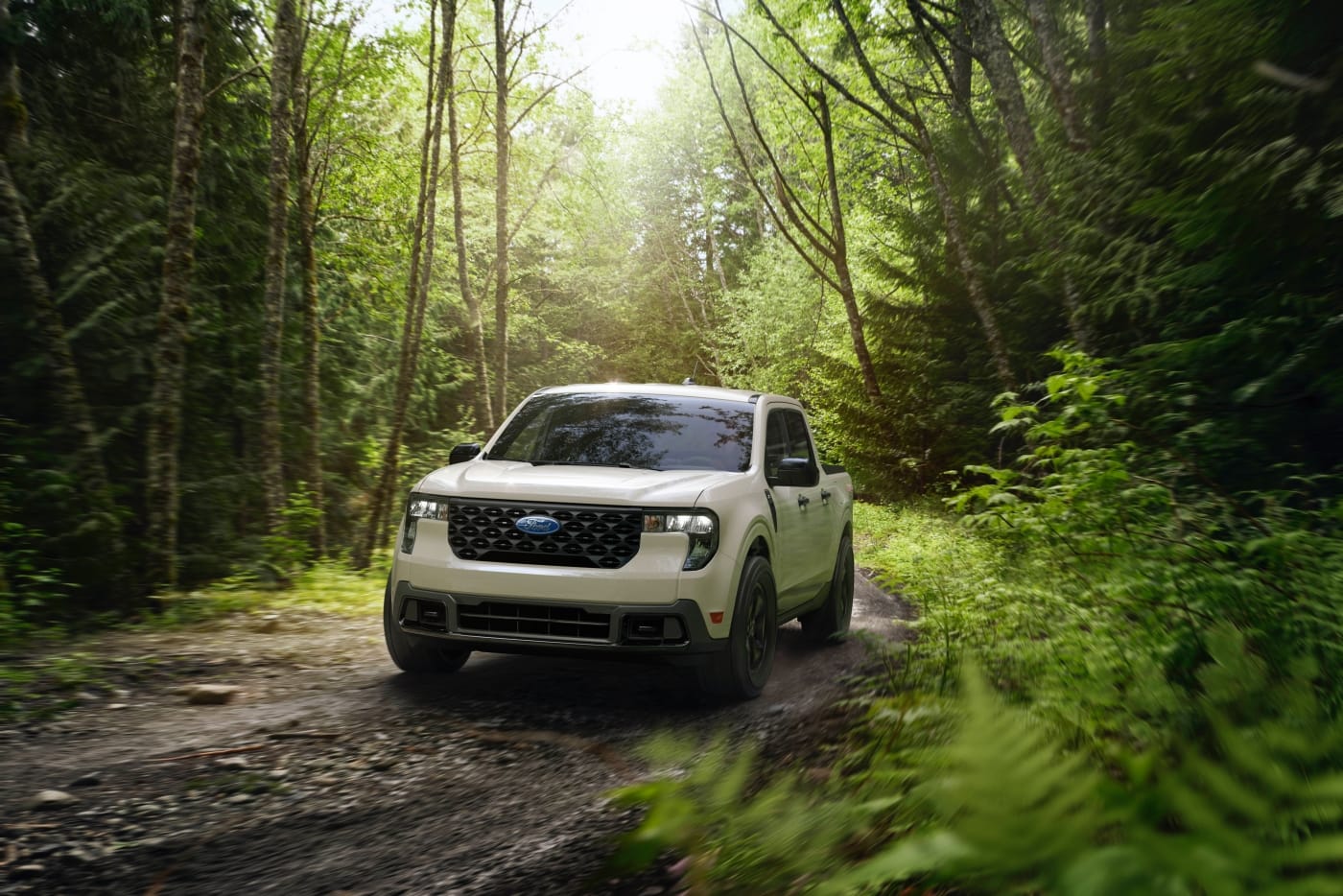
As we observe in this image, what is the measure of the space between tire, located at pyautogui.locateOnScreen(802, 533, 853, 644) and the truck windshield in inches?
76.8

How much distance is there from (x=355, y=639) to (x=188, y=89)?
17.9 feet

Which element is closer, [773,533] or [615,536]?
[615,536]

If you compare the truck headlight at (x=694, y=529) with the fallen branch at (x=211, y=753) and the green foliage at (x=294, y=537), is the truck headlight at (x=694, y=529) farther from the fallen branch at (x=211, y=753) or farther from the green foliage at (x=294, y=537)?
the green foliage at (x=294, y=537)

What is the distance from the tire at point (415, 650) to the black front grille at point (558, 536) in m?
0.69

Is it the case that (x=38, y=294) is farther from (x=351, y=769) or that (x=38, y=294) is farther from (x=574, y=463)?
(x=351, y=769)

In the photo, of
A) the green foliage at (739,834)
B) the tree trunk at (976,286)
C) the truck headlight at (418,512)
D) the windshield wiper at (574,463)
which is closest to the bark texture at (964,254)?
the tree trunk at (976,286)

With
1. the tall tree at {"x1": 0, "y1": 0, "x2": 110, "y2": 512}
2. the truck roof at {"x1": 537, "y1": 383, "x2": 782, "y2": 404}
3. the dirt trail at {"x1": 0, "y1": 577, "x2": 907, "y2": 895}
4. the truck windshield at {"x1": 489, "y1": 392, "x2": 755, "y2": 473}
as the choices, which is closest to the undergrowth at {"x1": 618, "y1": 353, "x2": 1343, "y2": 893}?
the dirt trail at {"x1": 0, "y1": 577, "x2": 907, "y2": 895}

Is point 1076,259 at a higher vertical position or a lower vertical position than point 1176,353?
higher

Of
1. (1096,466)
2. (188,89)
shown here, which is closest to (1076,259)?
(1096,466)

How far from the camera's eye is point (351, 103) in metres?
20.5

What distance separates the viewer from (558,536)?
19.4 ft

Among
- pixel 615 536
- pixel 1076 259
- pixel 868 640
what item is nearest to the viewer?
pixel 615 536

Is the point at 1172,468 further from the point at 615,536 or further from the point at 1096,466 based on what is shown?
the point at 615,536

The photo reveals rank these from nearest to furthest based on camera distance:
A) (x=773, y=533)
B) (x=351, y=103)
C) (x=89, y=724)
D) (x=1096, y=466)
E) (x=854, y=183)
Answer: (x=89, y=724)
(x=773, y=533)
(x=1096, y=466)
(x=351, y=103)
(x=854, y=183)
